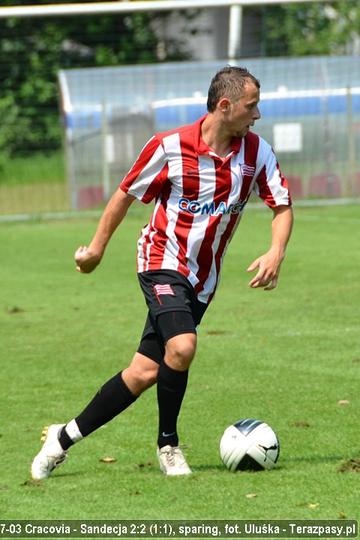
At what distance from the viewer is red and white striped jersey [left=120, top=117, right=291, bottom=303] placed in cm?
595

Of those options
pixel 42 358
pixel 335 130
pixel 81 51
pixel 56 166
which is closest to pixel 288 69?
pixel 335 130

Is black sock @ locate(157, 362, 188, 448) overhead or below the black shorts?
below

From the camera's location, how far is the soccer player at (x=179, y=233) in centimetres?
588

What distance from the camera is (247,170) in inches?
Result: 237

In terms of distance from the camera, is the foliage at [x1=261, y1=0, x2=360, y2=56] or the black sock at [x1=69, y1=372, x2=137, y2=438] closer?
the black sock at [x1=69, y1=372, x2=137, y2=438]

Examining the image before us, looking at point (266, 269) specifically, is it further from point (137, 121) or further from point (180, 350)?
point (137, 121)

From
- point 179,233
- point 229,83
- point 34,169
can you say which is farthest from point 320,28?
point 179,233

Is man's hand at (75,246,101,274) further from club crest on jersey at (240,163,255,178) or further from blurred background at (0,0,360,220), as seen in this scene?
blurred background at (0,0,360,220)

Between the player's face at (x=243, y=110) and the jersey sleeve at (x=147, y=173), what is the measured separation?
37 centimetres

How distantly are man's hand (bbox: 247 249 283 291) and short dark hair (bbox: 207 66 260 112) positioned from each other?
0.77 m

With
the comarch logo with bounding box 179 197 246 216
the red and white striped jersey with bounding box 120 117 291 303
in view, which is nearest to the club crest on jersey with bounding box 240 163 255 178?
the red and white striped jersey with bounding box 120 117 291 303

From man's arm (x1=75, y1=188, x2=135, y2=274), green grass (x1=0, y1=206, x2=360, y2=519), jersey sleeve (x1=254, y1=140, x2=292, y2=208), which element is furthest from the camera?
jersey sleeve (x1=254, y1=140, x2=292, y2=208)

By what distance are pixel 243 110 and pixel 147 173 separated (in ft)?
1.84

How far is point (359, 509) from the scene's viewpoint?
515 cm
